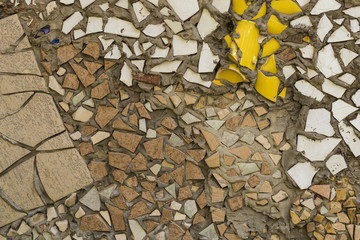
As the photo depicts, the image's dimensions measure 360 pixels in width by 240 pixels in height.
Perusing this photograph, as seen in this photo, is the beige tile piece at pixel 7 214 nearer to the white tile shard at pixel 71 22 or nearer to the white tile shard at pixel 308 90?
the white tile shard at pixel 71 22

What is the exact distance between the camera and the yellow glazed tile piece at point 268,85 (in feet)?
6.15

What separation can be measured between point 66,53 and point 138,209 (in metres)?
0.62

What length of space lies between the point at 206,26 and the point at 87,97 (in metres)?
0.50

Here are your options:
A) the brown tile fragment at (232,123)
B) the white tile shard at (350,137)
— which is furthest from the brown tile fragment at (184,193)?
the white tile shard at (350,137)

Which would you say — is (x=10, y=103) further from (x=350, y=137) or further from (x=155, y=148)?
(x=350, y=137)

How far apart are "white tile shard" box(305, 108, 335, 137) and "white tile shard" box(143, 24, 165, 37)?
2.02 ft

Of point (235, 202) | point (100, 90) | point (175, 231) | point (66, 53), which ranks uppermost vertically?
point (66, 53)

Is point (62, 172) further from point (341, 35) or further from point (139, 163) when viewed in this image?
point (341, 35)

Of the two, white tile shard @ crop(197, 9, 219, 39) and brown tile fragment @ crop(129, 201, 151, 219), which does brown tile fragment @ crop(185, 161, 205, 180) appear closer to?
brown tile fragment @ crop(129, 201, 151, 219)

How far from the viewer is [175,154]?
1.88 metres

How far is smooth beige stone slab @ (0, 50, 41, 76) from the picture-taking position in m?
1.81

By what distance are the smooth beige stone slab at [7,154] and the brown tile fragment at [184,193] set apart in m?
0.60

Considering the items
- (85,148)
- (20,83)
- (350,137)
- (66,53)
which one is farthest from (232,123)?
(20,83)

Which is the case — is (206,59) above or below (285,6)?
below
